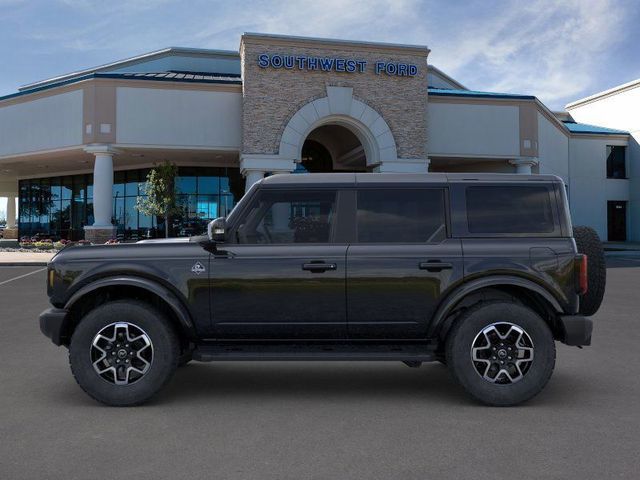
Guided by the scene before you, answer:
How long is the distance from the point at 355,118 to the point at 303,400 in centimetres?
2393

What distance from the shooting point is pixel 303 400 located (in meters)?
5.23

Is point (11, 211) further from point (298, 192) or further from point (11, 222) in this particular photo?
point (298, 192)

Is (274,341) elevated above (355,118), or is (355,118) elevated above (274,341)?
(355,118)

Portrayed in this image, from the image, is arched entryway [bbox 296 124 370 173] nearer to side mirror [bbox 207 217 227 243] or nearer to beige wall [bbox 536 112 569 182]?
beige wall [bbox 536 112 569 182]

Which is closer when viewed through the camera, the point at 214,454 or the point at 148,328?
the point at 214,454

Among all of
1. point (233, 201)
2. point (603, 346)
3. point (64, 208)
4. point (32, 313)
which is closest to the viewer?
point (603, 346)

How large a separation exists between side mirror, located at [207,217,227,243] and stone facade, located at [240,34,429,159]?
2240 cm

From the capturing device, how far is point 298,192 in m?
5.31

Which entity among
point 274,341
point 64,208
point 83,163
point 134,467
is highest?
point 83,163

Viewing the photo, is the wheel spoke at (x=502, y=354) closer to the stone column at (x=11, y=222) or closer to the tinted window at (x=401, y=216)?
the tinted window at (x=401, y=216)

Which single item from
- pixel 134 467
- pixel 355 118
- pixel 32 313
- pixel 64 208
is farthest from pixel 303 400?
pixel 64 208

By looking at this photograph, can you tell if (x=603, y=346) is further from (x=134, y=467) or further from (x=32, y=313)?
(x=32, y=313)

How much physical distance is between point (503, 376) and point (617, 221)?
44342 mm

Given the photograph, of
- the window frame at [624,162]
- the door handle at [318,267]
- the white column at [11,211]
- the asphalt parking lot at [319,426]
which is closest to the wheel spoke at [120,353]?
the asphalt parking lot at [319,426]
